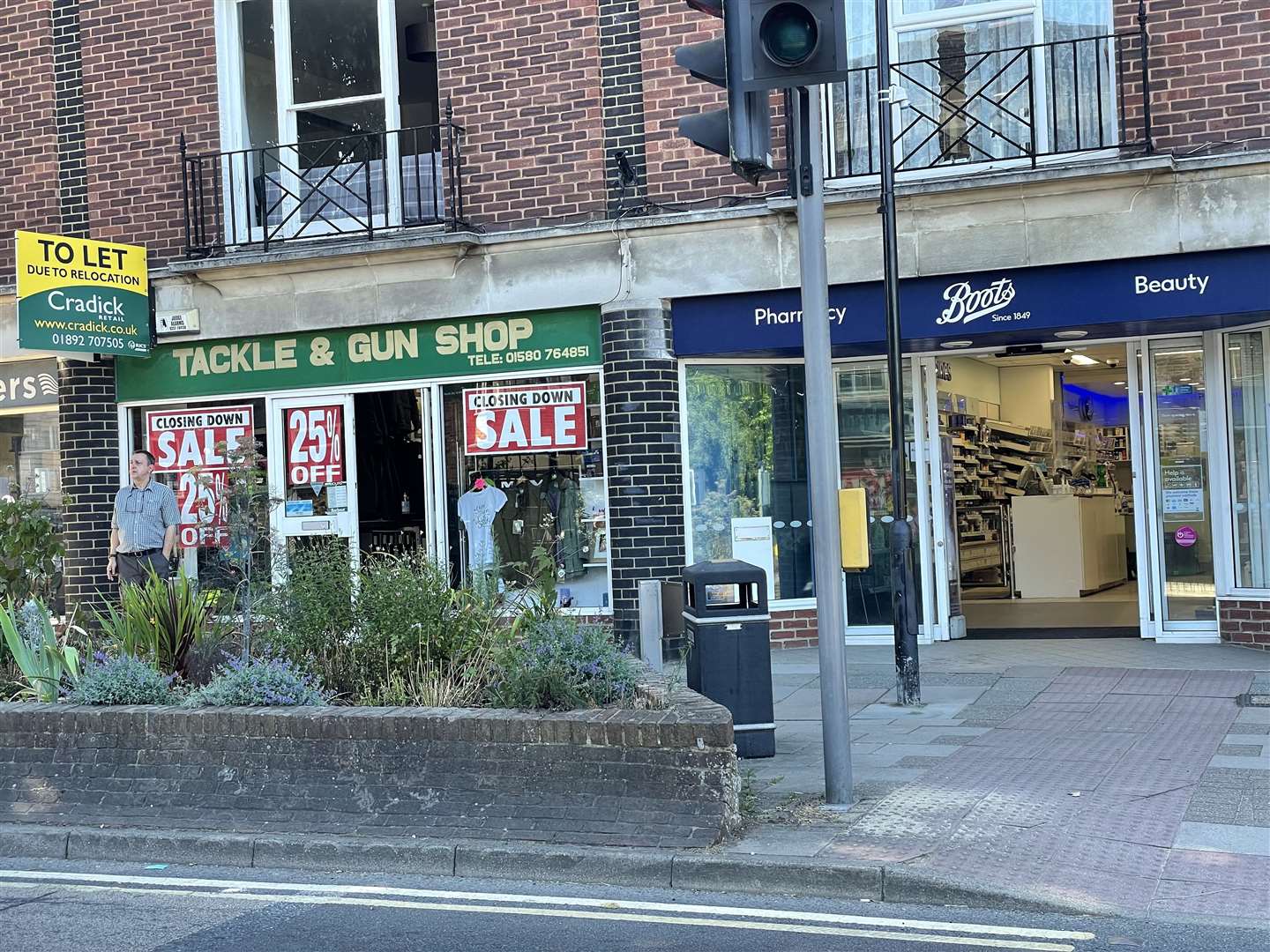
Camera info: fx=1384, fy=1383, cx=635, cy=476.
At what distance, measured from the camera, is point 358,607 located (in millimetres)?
8109

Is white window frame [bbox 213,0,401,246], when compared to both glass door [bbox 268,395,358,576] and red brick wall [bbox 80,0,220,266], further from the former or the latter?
glass door [bbox 268,395,358,576]

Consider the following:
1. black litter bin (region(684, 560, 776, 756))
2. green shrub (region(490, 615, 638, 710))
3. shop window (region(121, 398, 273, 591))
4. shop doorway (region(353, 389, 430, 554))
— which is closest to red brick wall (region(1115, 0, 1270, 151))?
black litter bin (region(684, 560, 776, 756))

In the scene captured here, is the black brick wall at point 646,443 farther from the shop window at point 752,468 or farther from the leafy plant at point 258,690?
the leafy plant at point 258,690

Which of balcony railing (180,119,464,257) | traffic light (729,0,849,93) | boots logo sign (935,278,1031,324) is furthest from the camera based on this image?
balcony railing (180,119,464,257)

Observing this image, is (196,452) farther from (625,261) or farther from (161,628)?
(161,628)

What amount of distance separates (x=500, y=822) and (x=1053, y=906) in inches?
103

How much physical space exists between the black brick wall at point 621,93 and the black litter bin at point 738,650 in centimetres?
553

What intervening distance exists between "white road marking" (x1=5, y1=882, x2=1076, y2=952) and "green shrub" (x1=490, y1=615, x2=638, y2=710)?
4.30 ft

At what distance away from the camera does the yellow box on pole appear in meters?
7.78

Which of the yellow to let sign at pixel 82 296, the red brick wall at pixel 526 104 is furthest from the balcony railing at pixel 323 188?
the yellow to let sign at pixel 82 296

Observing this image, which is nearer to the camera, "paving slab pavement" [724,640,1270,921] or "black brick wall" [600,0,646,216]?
"paving slab pavement" [724,640,1270,921]

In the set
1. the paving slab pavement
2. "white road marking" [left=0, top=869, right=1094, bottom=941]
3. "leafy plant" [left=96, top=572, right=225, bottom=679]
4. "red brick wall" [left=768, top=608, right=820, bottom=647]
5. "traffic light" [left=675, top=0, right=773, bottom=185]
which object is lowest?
"white road marking" [left=0, top=869, right=1094, bottom=941]

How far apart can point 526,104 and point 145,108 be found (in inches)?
172

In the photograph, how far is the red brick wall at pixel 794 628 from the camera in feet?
43.3
